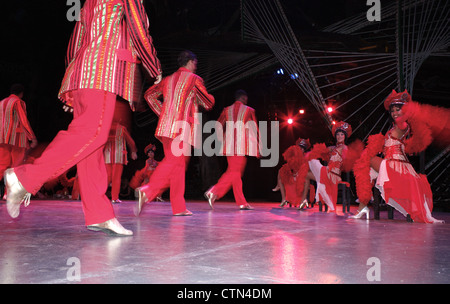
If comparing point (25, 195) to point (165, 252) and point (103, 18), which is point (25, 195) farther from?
point (103, 18)

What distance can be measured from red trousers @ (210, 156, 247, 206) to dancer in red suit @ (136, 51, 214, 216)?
1500 millimetres

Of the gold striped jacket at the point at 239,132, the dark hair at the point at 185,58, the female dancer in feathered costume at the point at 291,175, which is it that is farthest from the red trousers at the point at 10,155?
the female dancer in feathered costume at the point at 291,175

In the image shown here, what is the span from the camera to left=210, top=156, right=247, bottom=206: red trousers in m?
5.98

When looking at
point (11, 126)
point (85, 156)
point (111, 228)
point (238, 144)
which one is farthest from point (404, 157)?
point (11, 126)

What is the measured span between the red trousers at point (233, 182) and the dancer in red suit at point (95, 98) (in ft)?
11.1

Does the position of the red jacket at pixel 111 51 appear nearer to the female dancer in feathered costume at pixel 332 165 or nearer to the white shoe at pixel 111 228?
the white shoe at pixel 111 228

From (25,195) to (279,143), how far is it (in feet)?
31.8

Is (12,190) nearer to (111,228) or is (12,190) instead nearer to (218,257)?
(111,228)

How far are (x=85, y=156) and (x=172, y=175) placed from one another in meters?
1.95

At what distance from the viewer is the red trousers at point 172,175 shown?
422 cm

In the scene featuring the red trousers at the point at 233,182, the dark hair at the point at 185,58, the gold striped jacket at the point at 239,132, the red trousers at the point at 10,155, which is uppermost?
the dark hair at the point at 185,58

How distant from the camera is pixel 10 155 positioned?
692 centimetres
